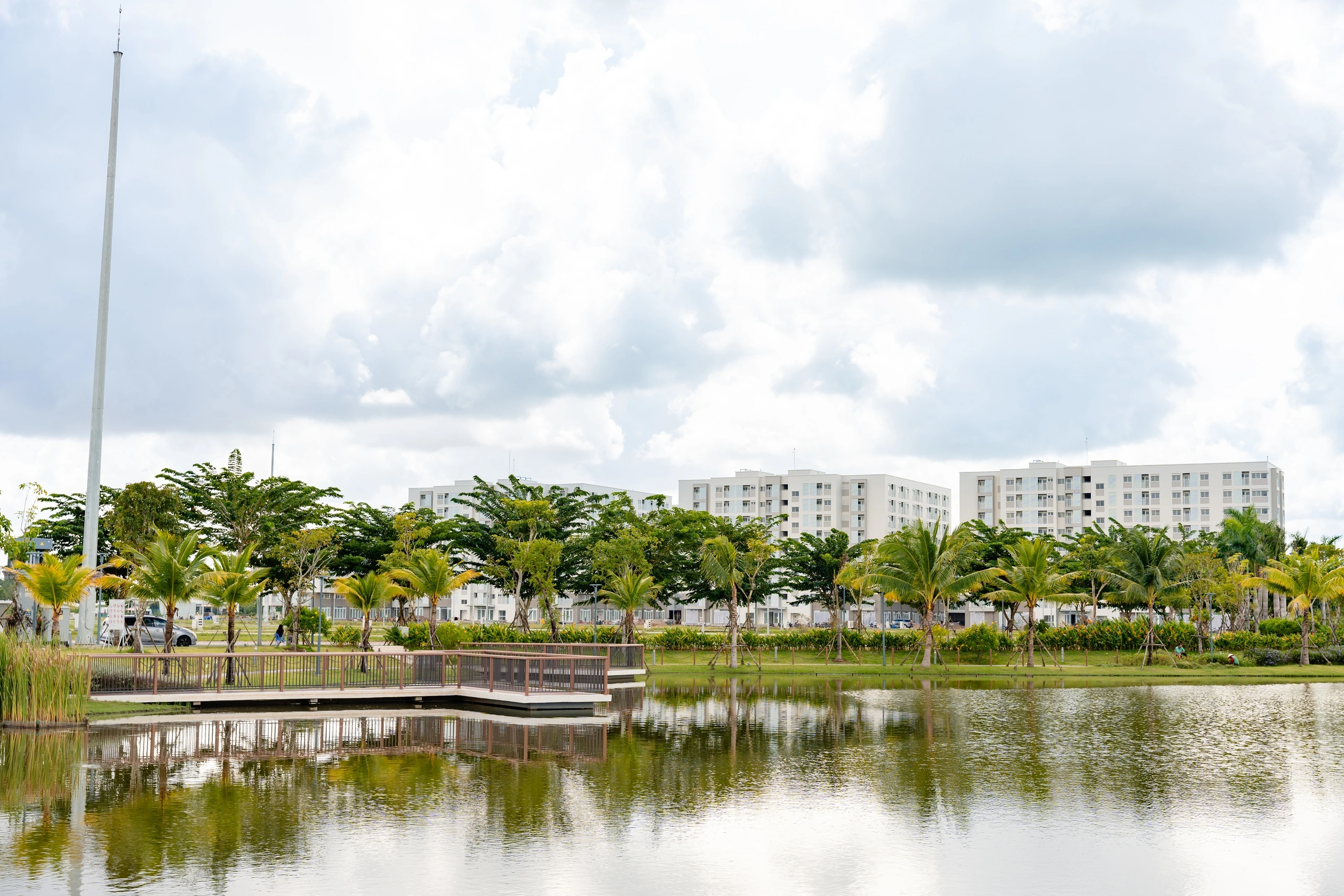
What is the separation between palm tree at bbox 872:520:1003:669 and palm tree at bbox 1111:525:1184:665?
7.77 m

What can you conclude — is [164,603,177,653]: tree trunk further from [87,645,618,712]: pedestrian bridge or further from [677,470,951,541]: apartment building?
[677,470,951,541]: apartment building

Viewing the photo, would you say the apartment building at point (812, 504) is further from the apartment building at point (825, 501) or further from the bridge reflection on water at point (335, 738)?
the bridge reflection on water at point (335, 738)

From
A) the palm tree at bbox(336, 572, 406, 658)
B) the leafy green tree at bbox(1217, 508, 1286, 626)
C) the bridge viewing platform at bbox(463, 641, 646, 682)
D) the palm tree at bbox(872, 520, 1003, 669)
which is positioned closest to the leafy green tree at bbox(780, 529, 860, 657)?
the palm tree at bbox(872, 520, 1003, 669)

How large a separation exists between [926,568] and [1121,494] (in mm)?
95752

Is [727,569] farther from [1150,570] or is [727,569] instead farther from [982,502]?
[982,502]

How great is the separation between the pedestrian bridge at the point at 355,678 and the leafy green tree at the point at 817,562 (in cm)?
3206

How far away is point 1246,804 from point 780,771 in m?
6.71

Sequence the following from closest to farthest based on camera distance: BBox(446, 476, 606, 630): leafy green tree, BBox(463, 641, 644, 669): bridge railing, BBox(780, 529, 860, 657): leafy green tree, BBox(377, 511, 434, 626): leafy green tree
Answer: BBox(463, 641, 644, 669): bridge railing → BBox(377, 511, 434, 626): leafy green tree → BBox(446, 476, 606, 630): leafy green tree → BBox(780, 529, 860, 657): leafy green tree

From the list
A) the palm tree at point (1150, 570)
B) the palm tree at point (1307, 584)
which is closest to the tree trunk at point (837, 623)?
the palm tree at point (1150, 570)

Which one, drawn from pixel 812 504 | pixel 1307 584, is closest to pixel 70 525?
pixel 1307 584

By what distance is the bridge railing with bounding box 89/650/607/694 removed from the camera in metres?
28.2

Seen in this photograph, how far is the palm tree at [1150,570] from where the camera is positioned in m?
55.2

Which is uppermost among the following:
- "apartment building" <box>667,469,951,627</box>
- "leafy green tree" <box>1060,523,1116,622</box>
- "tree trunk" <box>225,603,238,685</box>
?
"apartment building" <box>667,469,951,627</box>

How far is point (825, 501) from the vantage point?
5408 inches
